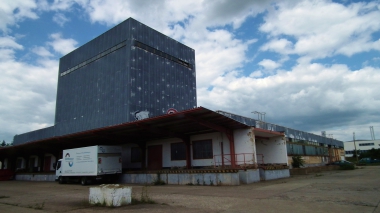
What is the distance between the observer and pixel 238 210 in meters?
9.24

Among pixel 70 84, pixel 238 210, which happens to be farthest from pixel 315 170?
pixel 70 84

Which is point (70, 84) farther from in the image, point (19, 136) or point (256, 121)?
point (256, 121)

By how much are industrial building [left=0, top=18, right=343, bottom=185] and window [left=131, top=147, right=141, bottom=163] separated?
0.39 ft

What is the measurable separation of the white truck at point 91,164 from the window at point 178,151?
5.57 metres

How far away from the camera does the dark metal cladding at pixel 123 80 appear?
138 feet

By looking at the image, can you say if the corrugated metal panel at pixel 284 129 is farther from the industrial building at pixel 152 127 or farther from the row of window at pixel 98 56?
the row of window at pixel 98 56

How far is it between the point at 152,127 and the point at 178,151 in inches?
223

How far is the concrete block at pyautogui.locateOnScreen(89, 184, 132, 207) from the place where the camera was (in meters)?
10.7

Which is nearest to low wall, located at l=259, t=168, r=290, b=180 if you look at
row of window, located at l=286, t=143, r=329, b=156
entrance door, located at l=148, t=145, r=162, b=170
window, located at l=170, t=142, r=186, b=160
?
window, located at l=170, t=142, r=186, b=160

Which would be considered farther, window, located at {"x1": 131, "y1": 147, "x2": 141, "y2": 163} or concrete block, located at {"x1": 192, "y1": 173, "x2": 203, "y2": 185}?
window, located at {"x1": 131, "y1": 147, "x2": 141, "y2": 163}

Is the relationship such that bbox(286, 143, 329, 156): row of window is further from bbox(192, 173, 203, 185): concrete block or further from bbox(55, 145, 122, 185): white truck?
bbox(55, 145, 122, 185): white truck

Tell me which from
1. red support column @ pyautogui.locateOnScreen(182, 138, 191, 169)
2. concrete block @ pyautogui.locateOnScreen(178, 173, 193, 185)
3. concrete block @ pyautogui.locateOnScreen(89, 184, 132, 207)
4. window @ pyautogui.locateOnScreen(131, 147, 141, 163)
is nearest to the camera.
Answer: concrete block @ pyautogui.locateOnScreen(89, 184, 132, 207)

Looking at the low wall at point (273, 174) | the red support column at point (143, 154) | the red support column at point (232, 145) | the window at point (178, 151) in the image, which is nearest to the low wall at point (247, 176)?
the low wall at point (273, 174)

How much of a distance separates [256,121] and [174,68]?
2108 cm
